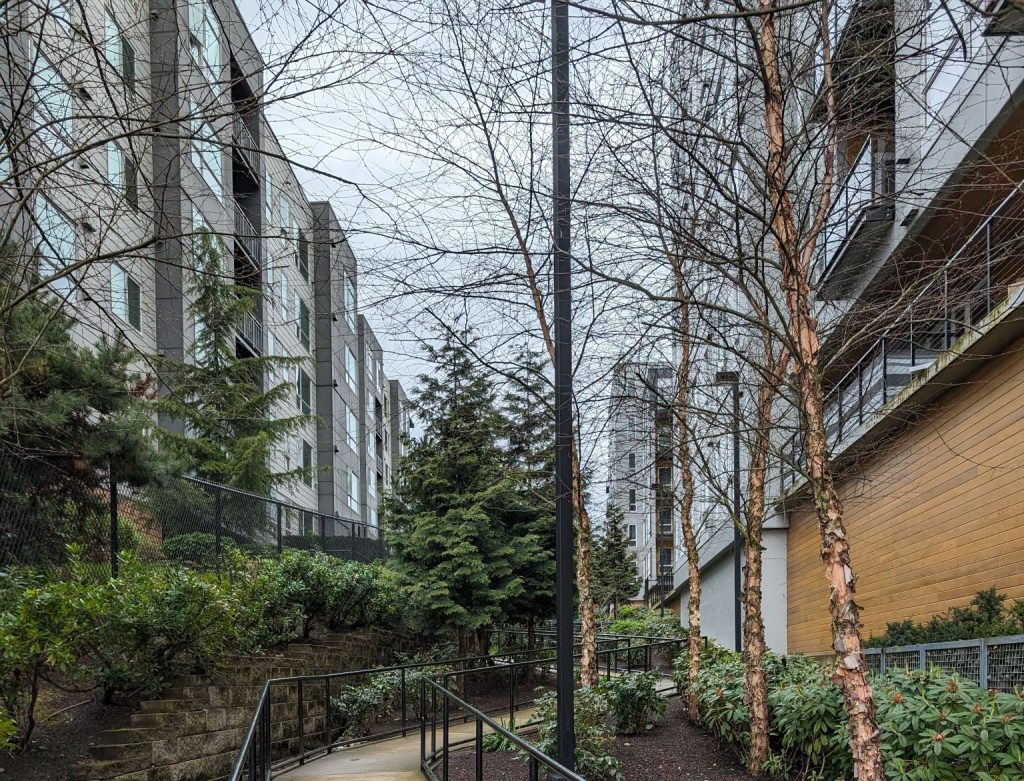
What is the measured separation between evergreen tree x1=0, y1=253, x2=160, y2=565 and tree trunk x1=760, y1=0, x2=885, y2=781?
6879 mm

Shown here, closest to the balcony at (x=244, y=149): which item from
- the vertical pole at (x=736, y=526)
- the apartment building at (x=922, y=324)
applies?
the apartment building at (x=922, y=324)

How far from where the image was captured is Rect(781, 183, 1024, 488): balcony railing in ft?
29.4

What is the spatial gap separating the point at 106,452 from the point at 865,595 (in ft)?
43.8

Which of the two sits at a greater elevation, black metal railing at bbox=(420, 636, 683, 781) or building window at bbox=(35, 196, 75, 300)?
building window at bbox=(35, 196, 75, 300)

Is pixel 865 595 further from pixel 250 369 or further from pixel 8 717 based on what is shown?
pixel 250 369

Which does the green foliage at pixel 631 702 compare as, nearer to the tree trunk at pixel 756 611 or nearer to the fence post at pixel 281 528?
the tree trunk at pixel 756 611

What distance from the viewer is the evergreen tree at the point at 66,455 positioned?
32.4 ft

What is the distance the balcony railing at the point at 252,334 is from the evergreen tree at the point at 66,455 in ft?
54.5

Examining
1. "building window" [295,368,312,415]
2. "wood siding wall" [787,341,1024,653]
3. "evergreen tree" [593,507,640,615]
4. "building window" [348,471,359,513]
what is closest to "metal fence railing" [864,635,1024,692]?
"wood siding wall" [787,341,1024,653]

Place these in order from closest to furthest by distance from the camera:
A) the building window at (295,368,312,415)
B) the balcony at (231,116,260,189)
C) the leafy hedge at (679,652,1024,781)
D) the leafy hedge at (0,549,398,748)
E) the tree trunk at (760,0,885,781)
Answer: the balcony at (231,116,260,189), the tree trunk at (760,0,885,781), the leafy hedge at (679,652,1024,781), the leafy hedge at (0,549,398,748), the building window at (295,368,312,415)

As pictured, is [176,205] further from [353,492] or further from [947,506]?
[353,492]

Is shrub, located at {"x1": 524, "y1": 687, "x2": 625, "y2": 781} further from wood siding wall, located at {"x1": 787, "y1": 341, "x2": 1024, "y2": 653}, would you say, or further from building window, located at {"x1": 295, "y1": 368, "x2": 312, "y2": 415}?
building window, located at {"x1": 295, "y1": 368, "x2": 312, "y2": 415}

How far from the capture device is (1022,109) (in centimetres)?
1046

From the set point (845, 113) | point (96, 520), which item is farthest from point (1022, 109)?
point (96, 520)
